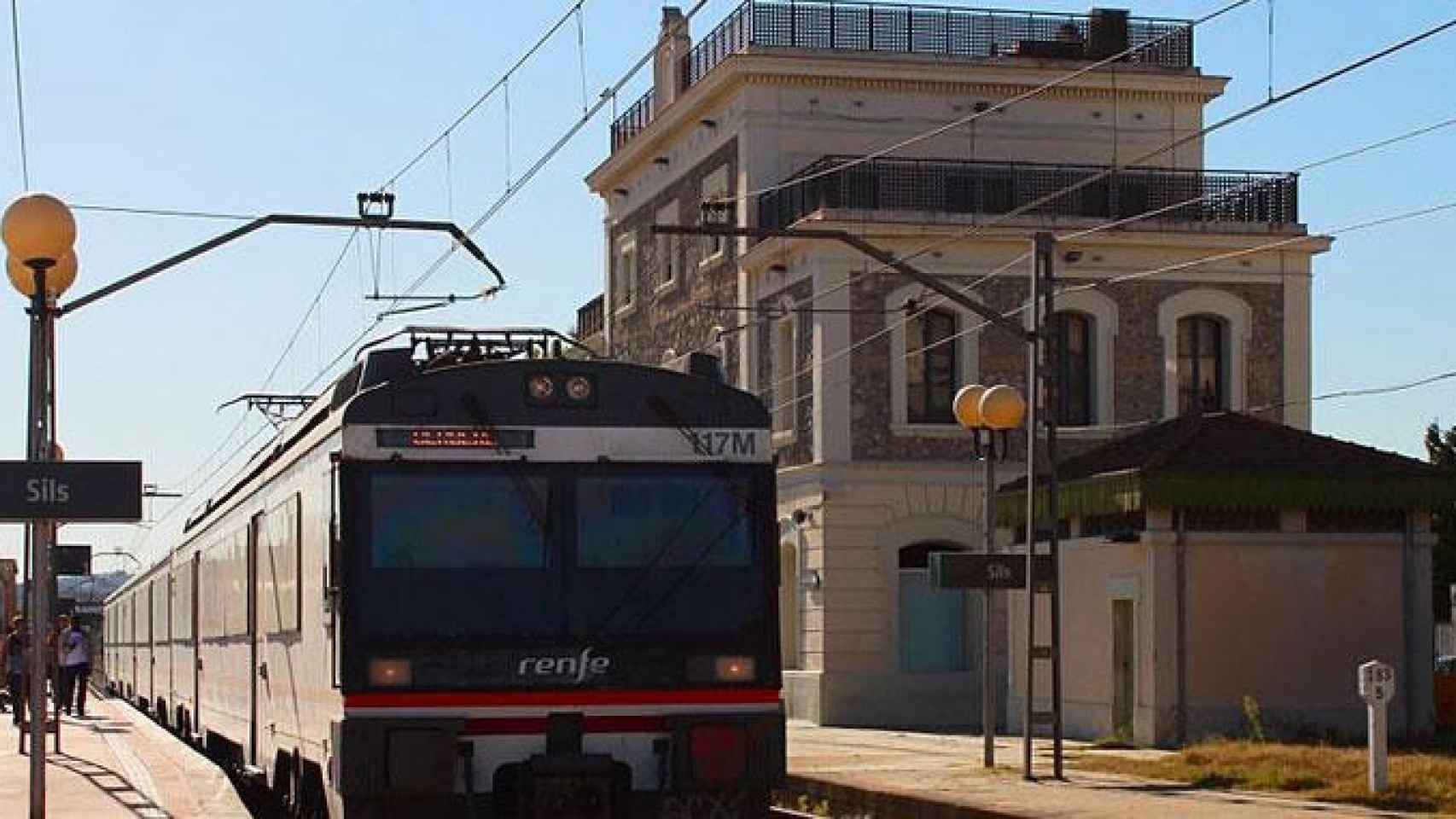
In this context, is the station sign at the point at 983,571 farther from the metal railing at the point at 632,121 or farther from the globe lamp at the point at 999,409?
the metal railing at the point at 632,121

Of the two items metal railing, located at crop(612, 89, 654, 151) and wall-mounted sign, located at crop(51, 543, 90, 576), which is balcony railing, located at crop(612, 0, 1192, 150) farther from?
wall-mounted sign, located at crop(51, 543, 90, 576)

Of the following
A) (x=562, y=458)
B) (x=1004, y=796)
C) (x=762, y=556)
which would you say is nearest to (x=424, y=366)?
(x=562, y=458)

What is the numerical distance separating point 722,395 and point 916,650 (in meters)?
28.0

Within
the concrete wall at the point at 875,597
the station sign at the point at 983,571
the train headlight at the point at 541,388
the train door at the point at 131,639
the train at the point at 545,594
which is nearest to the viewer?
the train at the point at 545,594

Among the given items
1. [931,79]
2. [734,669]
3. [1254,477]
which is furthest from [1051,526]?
[931,79]

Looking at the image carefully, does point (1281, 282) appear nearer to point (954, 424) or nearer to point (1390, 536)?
point (954, 424)

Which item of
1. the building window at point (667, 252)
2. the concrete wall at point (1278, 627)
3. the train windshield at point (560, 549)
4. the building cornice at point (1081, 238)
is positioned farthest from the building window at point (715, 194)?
the train windshield at point (560, 549)

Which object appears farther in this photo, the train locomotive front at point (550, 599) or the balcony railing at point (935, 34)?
the balcony railing at point (935, 34)

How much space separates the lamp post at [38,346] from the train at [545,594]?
1.59 m

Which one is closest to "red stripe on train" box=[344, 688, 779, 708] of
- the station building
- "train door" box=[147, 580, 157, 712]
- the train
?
the train

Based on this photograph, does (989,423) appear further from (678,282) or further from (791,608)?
(678,282)

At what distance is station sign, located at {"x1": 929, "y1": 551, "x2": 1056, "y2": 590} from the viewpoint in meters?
25.8

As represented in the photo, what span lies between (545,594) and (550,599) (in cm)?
4

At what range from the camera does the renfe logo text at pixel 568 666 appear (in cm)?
1467
